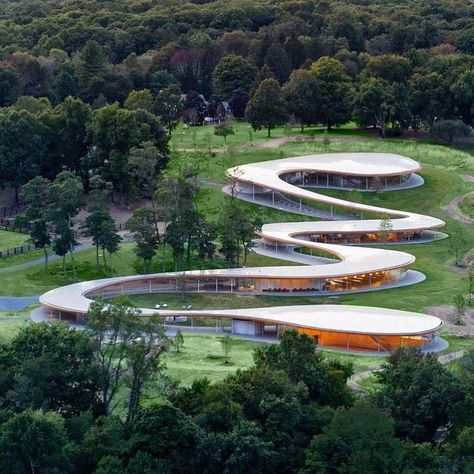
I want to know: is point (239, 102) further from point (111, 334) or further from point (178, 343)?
point (111, 334)

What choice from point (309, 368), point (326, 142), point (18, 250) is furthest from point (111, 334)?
point (326, 142)

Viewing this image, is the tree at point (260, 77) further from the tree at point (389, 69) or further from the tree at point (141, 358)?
the tree at point (141, 358)

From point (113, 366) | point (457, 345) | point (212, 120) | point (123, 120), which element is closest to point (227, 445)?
point (113, 366)

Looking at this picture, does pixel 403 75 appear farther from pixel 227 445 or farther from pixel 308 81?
pixel 227 445

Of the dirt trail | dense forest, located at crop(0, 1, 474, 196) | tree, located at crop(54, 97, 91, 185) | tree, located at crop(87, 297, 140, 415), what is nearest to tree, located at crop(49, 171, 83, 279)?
dense forest, located at crop(0, 1, 474, 196)

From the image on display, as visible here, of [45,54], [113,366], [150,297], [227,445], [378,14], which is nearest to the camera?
[227,445]

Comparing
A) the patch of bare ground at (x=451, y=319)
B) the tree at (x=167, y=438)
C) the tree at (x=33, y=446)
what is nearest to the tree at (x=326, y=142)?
the patch of bare ground at (x=451, y=319)
